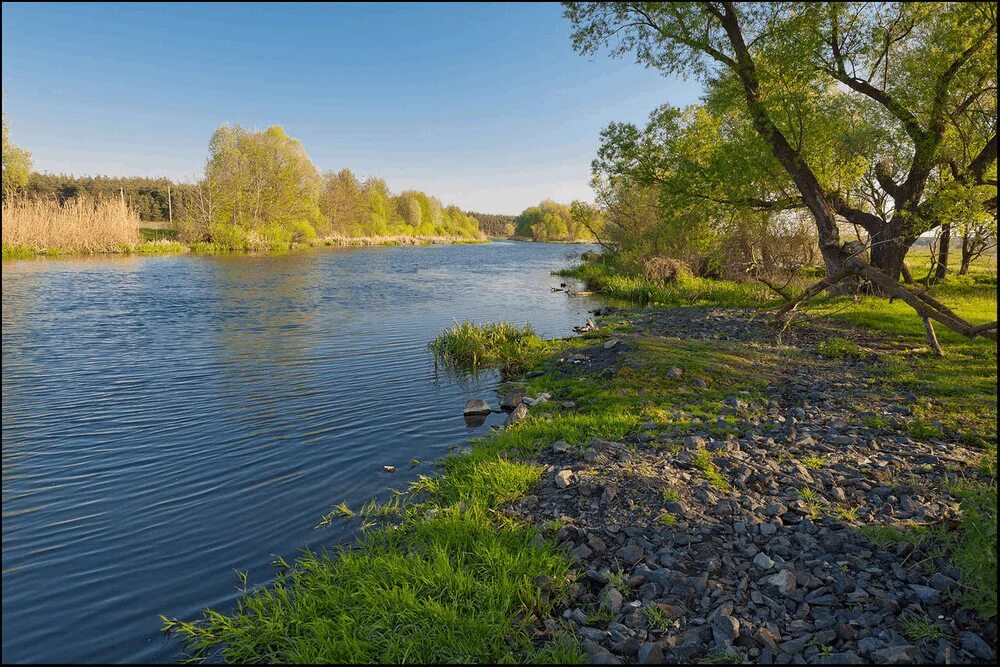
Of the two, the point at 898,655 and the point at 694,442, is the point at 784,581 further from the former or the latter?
the point at 694,442

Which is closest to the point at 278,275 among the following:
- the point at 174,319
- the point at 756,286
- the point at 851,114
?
the point at 174,319

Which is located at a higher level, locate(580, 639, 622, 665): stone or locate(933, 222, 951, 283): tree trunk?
locate(933, 222, 951, 283): tree trunk

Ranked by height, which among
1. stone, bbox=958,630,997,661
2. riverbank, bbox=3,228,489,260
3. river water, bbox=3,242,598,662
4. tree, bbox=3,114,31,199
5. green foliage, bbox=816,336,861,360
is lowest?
river water, bbox=3,242,598,662

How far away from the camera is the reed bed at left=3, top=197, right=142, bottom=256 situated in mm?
42750

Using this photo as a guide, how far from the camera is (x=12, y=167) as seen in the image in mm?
56406

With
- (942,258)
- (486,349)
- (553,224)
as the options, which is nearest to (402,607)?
(486,349)

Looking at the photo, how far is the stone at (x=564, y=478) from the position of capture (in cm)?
660

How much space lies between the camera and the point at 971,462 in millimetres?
6625

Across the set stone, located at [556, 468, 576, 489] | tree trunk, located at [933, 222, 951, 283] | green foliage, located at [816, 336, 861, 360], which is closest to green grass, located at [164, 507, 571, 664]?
stone, located at [556, 468, 576, 489]

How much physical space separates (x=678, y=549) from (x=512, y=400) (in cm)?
659

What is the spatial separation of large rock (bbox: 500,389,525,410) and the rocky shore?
3213 millimetres

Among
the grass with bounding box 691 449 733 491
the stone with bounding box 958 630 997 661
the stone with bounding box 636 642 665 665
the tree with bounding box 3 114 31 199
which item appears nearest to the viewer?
the stone with bounding box 958 630 997 661

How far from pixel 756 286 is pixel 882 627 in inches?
1098

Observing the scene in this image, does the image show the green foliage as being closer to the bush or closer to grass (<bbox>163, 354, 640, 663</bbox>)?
grass (<bbox>163, 354, 640, 663</bbox>)
